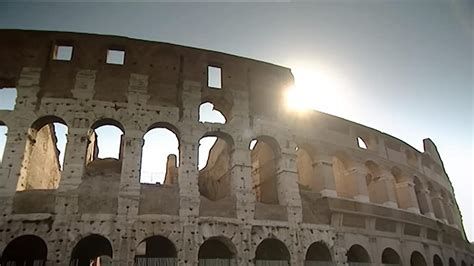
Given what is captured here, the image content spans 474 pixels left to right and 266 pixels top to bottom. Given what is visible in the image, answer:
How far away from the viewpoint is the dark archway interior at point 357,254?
13.7 meters

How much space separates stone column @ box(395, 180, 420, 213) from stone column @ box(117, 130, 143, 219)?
39.2 feet

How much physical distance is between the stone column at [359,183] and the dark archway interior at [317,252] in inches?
102

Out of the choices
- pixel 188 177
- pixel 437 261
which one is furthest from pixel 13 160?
pixel 437 261

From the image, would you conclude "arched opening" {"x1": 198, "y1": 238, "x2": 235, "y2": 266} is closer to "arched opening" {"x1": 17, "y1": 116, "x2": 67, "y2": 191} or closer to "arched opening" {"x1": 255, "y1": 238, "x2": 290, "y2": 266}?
"arched opening" {"x1": 255, "y1": 238, "x2": 290, "y2": 266}

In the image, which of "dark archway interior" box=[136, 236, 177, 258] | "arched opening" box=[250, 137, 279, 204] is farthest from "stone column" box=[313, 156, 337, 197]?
"dark archway interior" box=[136, 236, 177, 258]

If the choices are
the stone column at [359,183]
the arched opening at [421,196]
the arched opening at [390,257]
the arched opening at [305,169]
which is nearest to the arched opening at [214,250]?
the arched opening at [305,169]

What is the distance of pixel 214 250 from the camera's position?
12344 millimetres

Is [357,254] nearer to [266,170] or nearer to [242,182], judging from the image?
[266,170]

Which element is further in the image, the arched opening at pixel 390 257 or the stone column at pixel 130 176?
the arched opening at pixel 390 257

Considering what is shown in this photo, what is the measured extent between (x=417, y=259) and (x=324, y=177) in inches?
251

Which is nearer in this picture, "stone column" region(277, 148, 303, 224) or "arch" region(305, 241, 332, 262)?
"stone column" region(277, 148, 303, 224)

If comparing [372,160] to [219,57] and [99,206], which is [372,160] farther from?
[99,206]

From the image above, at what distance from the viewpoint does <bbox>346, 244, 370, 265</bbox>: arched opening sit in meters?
13.7

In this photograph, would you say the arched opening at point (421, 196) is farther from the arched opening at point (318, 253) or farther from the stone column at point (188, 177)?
the stone column at point (188, 177)
